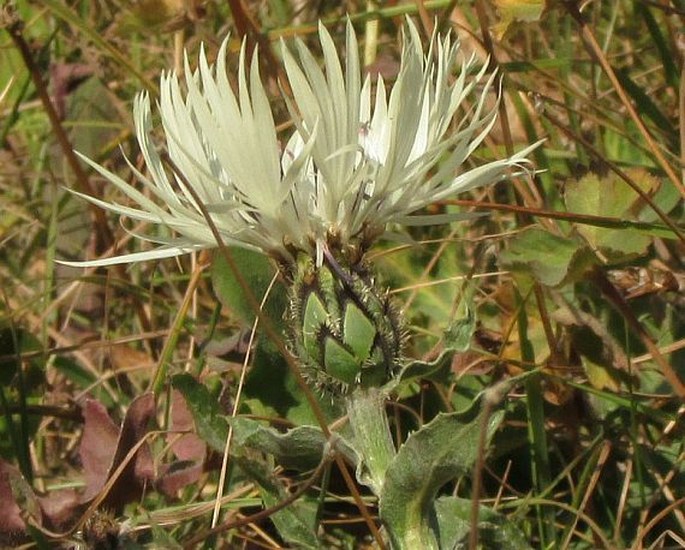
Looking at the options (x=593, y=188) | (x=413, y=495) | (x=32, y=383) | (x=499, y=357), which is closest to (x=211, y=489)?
(x=32, y=383)

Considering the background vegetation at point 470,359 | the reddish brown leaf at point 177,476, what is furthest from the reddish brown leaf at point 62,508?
the reddish brown leaf at point 177,476

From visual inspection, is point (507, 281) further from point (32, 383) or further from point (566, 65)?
point (32, 383)

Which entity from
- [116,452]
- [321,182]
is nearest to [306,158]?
[321,182]

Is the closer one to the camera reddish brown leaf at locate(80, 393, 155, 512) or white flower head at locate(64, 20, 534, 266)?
white flower head at locate(64, 20, 534, 266)

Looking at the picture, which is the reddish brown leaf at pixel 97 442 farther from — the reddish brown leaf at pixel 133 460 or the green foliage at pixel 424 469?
the green foliage at pixel 424 469

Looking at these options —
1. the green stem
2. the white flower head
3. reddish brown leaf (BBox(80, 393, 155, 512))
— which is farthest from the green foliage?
reddish brown leaf (BBox(80, 393, 155, 512))

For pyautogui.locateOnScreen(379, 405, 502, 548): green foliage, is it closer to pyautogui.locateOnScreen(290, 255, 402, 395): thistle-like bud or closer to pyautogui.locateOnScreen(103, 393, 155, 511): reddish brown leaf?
pyautogui.locateOnScreen(290, 255, 402, 395): thistle-like bud

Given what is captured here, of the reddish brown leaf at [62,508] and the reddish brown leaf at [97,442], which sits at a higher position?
the reddish brown leaf at [97,442]
